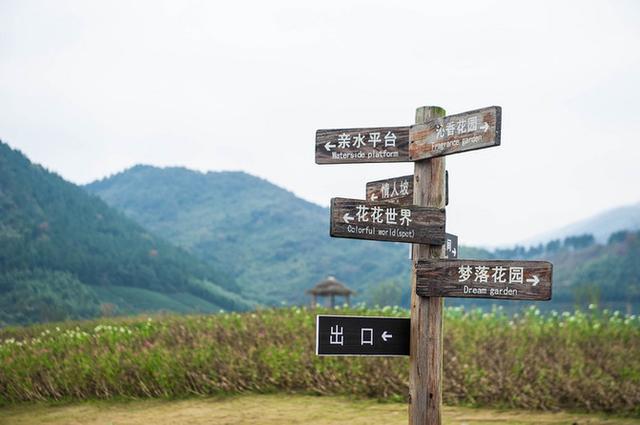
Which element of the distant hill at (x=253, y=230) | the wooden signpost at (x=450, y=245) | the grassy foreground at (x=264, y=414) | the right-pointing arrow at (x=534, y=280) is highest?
the distant hill at (x=253, y=230)

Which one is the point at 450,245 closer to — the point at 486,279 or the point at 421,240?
the point at 421,240

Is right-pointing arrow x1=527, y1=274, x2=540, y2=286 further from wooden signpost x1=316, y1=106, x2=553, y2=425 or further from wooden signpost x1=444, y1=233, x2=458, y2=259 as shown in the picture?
wooden signpost x1=444, y1=233, x2=458, y2=259

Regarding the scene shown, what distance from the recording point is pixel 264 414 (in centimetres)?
914

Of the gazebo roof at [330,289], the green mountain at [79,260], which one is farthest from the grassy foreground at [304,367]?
the green mountain at [79,260]

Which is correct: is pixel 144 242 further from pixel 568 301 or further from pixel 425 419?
pixel 425 419

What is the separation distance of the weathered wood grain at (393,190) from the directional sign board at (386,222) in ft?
1.33

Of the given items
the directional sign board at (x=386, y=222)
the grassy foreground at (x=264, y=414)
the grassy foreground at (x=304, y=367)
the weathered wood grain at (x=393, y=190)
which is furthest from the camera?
the grassy foreground at (x=304, y=367)

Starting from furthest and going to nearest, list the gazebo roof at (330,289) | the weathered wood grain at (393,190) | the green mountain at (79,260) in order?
the green mountain at (79,260) → the gazebo roof at (330,289) → the weathered wood grain at (393,190)

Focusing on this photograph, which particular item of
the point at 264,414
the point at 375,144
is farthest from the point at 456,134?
the point at 264,414

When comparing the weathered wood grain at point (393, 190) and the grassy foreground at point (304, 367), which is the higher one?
the weathered wood grain at point (393, 190)

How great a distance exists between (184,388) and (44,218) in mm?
37291

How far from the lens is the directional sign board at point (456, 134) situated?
556 centimetres

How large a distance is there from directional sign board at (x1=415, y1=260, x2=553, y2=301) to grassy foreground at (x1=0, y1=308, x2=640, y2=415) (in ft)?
14.1

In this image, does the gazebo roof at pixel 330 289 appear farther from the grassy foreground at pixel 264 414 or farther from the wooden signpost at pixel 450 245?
the wooden signpost at pixel 450 245
